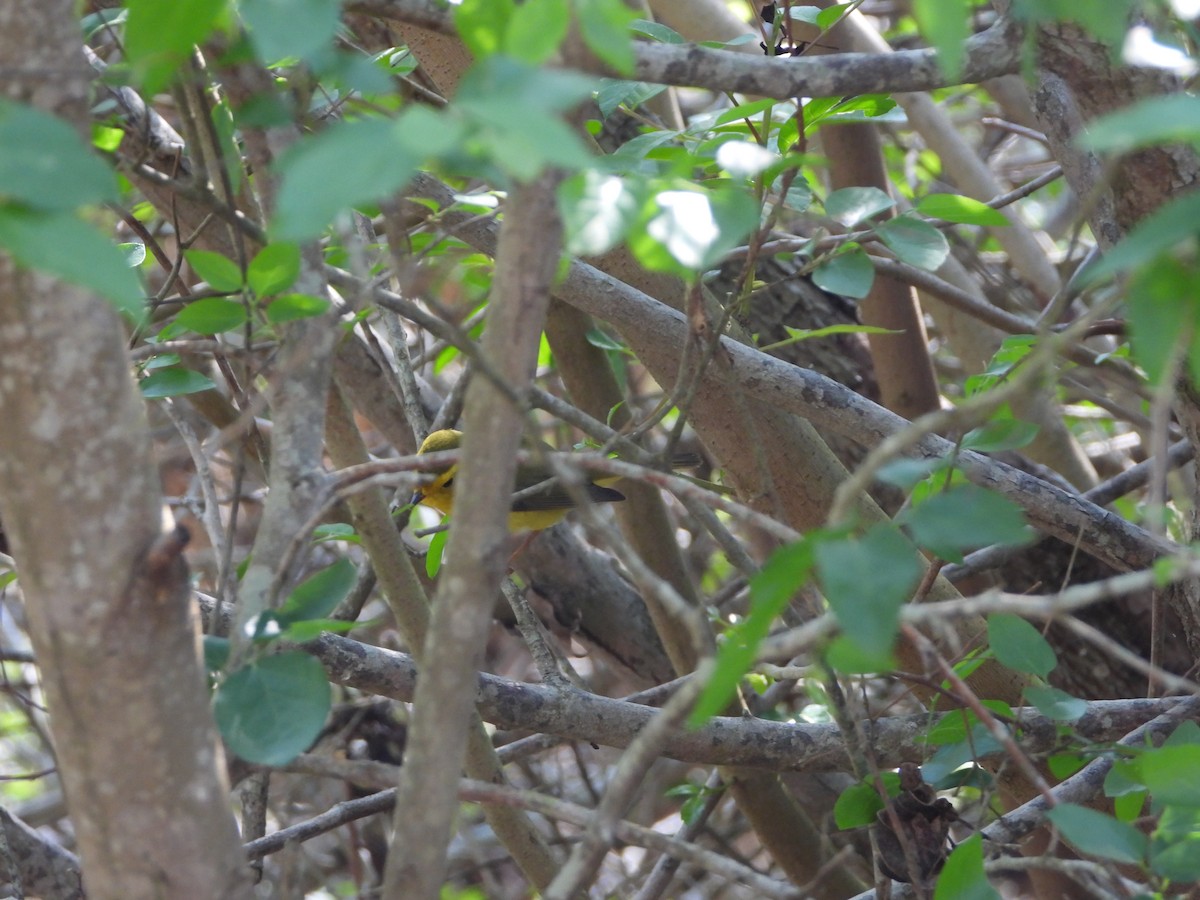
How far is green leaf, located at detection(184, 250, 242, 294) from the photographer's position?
117 cm

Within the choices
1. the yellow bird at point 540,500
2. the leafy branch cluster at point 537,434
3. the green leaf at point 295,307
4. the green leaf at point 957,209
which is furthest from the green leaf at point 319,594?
the yellow bird at point 540,500

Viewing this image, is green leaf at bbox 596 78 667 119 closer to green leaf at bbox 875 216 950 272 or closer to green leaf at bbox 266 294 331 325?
green leaf at bbox 875 216 950 272

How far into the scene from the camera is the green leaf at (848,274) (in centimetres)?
159

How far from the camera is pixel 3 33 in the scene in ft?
3.04

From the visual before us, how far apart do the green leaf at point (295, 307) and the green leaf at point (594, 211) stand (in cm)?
42

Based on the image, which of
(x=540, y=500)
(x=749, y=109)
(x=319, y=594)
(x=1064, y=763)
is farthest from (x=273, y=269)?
(x=540, y=500)

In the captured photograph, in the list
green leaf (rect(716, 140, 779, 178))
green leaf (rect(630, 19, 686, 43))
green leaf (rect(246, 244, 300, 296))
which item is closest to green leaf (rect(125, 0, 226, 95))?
green leaf (rect(246, 244, 300, 296))

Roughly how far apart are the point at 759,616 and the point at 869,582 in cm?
10

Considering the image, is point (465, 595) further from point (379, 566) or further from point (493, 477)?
point (379, 566)

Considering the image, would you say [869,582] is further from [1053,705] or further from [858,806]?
[858,806]

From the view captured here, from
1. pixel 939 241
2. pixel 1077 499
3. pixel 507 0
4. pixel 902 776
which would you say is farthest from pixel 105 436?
pixel 1077 499

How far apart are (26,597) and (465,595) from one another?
383 mm

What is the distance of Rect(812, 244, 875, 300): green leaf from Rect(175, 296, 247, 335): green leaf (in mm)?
804

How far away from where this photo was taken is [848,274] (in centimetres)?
161
